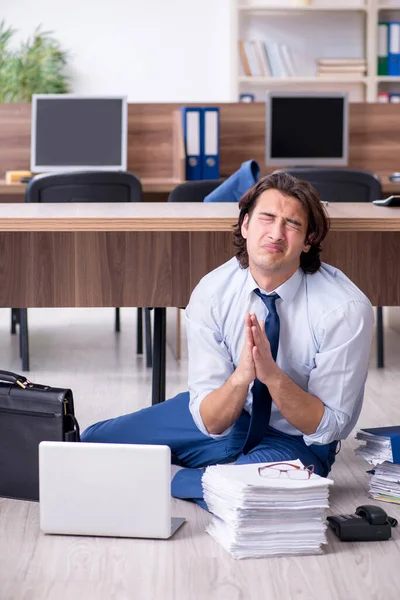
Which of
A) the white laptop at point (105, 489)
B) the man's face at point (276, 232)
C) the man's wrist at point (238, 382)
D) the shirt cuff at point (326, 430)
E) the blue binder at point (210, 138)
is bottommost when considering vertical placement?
the white laptop at point (105, 489)

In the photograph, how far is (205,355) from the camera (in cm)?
214

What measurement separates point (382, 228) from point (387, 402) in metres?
1.07

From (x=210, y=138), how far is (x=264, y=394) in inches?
112

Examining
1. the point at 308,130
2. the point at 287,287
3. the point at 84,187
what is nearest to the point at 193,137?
the point at 308,130

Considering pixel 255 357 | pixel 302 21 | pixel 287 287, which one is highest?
pixel 302 21

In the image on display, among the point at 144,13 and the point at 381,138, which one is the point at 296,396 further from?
the point at 144,13

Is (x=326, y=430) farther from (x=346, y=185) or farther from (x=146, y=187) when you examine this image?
(x=146, y=187)

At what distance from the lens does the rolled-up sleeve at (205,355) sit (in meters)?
2.12

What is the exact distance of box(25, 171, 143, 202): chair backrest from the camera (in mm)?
3723

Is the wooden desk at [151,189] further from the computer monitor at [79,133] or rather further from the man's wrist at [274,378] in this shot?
the man's wrist at [274,378]

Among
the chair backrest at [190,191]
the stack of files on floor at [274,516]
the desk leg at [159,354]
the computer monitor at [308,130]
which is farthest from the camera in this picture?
the computer monitor at [308,130]

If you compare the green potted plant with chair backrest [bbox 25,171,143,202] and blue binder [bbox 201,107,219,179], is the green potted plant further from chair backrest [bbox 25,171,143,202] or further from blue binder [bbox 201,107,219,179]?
chair backrest [bbox 25,171,143,202]

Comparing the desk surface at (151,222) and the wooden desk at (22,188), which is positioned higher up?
the wooden desk at (22,188)

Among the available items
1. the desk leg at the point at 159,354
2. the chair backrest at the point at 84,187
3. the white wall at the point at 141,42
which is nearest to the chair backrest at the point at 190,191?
the chair backrest at the point at 84,187
